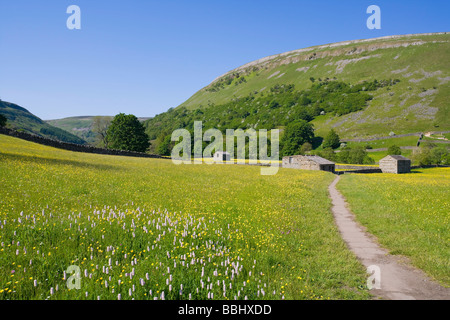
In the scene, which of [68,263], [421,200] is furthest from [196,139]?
[68,263]

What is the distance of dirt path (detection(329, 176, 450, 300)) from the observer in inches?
245

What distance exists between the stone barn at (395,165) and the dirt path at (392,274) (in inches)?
2972

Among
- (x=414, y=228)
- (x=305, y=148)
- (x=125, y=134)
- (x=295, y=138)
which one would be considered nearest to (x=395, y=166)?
(x=305, y=148)

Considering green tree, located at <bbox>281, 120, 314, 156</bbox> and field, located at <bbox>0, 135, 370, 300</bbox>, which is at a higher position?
green tree, located at <bbox>281, 120, 314, 156</bbox>

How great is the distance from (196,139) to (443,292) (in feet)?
511

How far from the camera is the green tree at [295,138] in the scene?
15138 centimetres

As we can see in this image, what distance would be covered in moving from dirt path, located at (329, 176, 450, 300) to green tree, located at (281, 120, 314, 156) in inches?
5604

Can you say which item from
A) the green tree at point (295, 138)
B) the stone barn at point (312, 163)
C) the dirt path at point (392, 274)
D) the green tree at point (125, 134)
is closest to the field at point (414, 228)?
the dirt path at point (392, 274)

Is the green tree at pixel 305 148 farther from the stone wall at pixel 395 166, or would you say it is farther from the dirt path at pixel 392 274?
the dirt path at pixel 392 274

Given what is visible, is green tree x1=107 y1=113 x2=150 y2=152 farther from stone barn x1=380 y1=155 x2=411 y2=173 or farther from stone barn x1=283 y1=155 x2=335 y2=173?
stone barn x1=380 y1=155 x2=411 y2=173

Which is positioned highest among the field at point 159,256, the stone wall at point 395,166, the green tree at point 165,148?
the green tree at point 165,148

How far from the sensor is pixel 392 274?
736 centimetres

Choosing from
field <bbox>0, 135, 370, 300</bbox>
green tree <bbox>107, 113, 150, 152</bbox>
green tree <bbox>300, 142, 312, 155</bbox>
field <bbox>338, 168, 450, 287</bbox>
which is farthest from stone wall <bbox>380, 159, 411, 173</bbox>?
green tree <bbox>107, 113, 150, 152</bbox>
